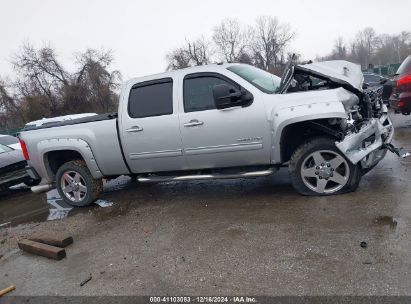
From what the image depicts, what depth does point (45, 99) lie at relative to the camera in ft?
136

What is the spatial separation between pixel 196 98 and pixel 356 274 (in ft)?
10.0

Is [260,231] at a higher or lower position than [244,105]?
lower

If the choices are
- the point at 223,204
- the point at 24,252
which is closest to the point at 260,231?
the point at 223,204

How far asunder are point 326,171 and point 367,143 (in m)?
0.67

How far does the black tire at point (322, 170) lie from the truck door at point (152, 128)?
159cm

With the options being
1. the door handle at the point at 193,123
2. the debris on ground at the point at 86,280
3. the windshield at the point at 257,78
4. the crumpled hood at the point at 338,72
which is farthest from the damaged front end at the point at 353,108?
the debris on ground at the point at 86,280

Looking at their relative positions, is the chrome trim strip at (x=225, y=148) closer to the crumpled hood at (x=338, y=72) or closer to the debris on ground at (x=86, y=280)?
the crumpled hood at (x=338, y=72)

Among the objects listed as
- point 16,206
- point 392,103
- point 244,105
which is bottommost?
point 16,206

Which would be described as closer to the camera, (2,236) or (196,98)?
(196,98)

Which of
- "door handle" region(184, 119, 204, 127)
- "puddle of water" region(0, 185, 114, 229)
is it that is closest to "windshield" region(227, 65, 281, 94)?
"door handle" region(184, 119, 204, 127)

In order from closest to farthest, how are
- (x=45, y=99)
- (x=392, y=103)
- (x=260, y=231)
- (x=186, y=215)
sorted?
(x=260, y=231), (x=186, y=215), (x=392, y=103), (x=45, y=99)

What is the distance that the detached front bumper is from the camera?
14.4 feet

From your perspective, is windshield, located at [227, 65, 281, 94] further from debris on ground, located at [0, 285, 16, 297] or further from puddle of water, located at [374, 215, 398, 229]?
debris on ground, located at [0, 285, 16, 297]

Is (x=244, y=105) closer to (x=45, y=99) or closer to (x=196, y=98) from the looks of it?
(x=196, y=98)
